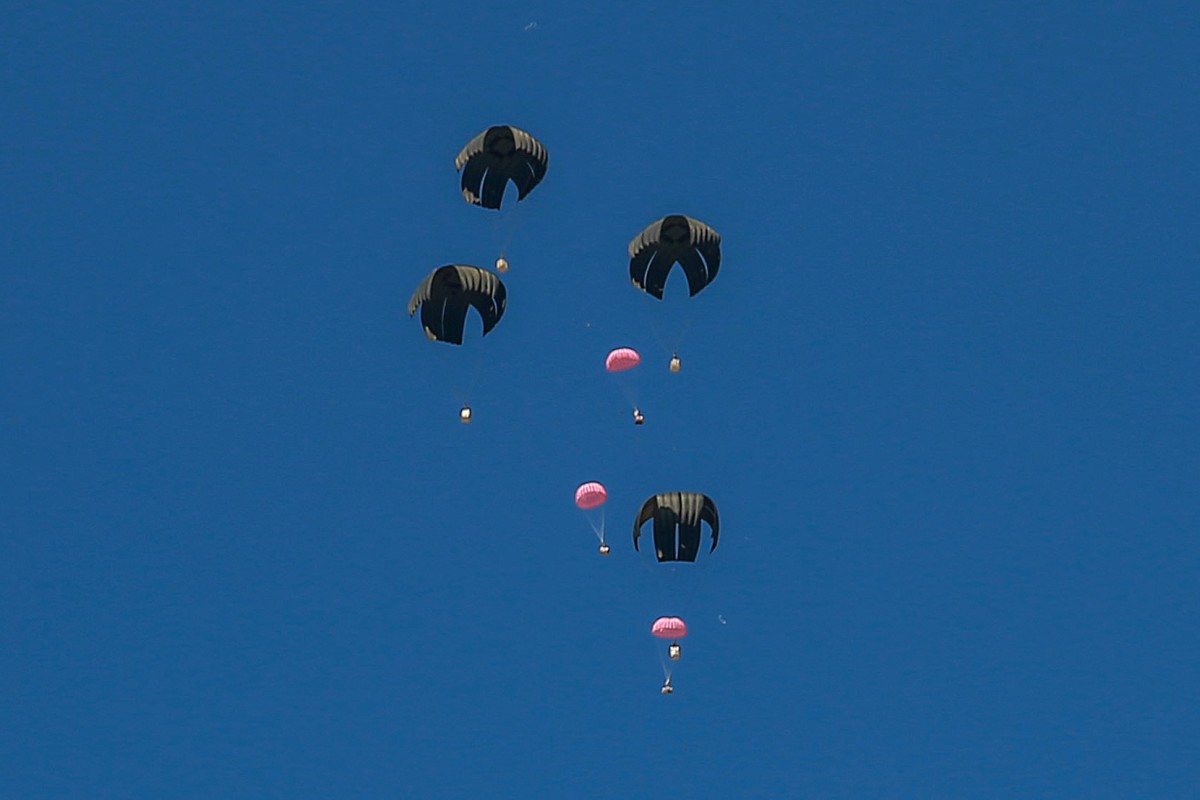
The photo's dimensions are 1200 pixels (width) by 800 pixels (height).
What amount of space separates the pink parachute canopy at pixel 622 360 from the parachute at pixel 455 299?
390 centimetres

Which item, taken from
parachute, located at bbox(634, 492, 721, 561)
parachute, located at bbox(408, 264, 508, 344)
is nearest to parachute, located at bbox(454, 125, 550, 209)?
parachute, located at bbox(408, 264, 508, 344)

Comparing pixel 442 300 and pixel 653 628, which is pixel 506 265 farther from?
pixel 653 628

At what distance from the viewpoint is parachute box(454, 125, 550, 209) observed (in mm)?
69188

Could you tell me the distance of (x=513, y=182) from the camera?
7006 cm

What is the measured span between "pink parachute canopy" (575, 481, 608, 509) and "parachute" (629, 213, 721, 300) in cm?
669

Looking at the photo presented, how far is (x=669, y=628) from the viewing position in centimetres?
7062

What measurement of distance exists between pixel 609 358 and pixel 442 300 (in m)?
5.86

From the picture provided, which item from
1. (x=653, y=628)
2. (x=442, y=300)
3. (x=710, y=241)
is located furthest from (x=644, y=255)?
(x=653, y=628)

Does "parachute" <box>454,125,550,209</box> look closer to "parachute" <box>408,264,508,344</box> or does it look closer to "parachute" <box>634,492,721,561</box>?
"parachute" <box>408,264,508,344</box>

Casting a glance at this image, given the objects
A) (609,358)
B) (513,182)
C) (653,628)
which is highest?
(513,182)

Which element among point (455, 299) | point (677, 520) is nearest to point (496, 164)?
point (455, 299)

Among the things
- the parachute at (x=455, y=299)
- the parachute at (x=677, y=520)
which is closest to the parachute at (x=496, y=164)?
the parachute at (x=455, y=299)

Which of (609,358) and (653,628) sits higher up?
(609,358)

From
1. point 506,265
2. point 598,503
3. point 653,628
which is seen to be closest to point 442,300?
point 506,265
